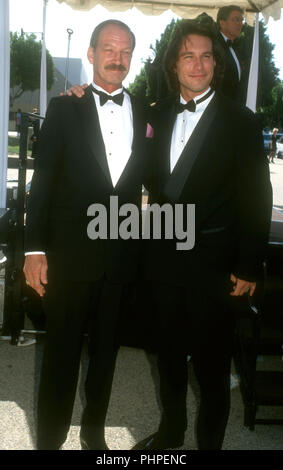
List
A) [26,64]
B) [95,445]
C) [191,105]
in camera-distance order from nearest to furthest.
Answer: [191,105] → [95,445] → [26,64]

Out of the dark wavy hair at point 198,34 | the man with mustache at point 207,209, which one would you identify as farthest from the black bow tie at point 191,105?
the dark wavy hair at point 198,34

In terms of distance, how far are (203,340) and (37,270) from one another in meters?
0.84

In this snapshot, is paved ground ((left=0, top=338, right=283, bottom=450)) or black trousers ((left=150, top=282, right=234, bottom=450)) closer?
black trousers ((left=150, top=282, right=234, bottom=450))

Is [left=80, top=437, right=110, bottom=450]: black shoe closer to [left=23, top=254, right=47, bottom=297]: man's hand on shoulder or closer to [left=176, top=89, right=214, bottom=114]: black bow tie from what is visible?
[left=23, top=254, right=47, bottom=297]: man's hand on shoulder

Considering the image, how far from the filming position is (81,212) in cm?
221

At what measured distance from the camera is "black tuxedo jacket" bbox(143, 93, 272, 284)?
2.19 metres

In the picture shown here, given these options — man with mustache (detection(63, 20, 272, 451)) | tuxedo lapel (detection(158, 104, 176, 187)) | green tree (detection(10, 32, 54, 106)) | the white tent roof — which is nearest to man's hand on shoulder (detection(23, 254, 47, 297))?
man with mustache (detection(63, 20, 272, 451))

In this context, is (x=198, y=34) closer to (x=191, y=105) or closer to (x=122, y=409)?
(x=191, y=105)

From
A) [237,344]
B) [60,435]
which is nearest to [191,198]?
[60,435]

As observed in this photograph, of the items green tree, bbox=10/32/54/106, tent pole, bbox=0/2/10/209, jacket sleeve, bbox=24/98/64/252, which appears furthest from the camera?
green tree, bbox=10/32/54/106

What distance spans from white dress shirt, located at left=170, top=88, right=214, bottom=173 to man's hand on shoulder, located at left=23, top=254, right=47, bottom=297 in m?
0.73

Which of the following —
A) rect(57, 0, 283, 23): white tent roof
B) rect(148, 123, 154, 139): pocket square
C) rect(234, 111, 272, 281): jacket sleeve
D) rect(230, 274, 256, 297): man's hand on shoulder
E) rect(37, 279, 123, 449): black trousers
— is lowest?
rect(37, 279, 123, 449): black trousers

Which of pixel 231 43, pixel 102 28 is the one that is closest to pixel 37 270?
pixel 102 28

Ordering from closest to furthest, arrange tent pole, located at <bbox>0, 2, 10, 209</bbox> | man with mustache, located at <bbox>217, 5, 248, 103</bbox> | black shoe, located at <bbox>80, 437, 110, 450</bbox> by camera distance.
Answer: black shoe, located at <bbox>80, 437, 110, 450</bbox>, tent pole, located at <bbox>0, 2, 10, 209</bbox>, man with mustache, located at <bbox>217, 5, 248, 103</bbox>
